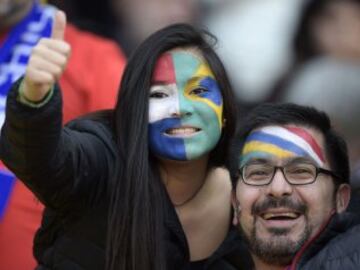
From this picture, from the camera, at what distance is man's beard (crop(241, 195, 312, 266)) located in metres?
3.48

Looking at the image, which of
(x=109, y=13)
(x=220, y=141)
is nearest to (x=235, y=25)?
(x=109, y=13)

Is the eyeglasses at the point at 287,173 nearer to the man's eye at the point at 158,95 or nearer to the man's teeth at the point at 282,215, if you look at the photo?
the man's teeth at the point at 282,215

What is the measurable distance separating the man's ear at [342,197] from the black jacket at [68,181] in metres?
0.42

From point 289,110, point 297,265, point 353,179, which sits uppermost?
point 289,110

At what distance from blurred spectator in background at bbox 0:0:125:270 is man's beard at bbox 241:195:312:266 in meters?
1.18

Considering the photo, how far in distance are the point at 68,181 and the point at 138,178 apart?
289 mm

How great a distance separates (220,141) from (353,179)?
0.77 meters

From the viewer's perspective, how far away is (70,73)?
4.66 m

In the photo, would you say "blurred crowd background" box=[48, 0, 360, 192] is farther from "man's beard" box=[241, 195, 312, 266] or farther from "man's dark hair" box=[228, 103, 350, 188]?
"man's beard" box=[241, 195, 312, 266]

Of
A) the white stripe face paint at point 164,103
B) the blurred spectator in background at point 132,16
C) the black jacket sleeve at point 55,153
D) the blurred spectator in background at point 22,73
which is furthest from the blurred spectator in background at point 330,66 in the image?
the black jacket sleeve at point 55,153

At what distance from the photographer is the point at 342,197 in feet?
12.0

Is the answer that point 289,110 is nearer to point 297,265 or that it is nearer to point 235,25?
point 297,265

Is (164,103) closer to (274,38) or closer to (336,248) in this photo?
(336,248)

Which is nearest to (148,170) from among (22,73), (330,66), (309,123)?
(309,123)
